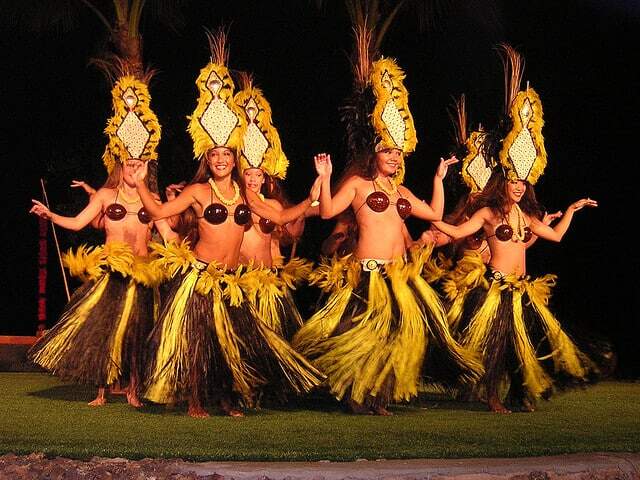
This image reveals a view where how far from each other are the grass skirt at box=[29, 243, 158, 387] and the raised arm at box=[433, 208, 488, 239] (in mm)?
1652

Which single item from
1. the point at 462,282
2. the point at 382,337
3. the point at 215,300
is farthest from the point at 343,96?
the point at 215,300

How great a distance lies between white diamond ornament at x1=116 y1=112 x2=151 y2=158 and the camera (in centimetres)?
745

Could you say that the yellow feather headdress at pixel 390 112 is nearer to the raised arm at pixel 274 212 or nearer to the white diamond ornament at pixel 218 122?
the raised arm at pixel 274 212

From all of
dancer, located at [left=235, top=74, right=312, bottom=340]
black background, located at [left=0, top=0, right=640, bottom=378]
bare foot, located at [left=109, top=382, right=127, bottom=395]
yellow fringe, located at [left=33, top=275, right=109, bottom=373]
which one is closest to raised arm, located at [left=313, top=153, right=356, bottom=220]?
dancer, located at [left=235, top=74, right=312, bottom=340]

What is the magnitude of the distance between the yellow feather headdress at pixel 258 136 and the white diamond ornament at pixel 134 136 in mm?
668

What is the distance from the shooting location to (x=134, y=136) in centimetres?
746

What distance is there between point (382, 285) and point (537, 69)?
3.62 metres

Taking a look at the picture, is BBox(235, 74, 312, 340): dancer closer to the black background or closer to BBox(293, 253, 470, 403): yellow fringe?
BBox(293, 253, 470, 403): yellow fringe

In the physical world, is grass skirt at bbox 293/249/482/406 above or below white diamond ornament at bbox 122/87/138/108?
below

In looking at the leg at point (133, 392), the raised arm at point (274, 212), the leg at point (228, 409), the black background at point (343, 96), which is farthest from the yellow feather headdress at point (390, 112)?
the black background at point (343, 96)

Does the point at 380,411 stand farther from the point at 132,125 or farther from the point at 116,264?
the point at 132,125

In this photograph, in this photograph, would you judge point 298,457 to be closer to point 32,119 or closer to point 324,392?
point 324,392

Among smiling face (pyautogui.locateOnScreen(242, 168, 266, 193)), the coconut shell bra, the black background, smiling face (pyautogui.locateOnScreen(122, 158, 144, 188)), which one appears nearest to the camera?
the coconut shell bra

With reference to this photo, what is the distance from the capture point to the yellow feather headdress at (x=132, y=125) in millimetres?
7461
